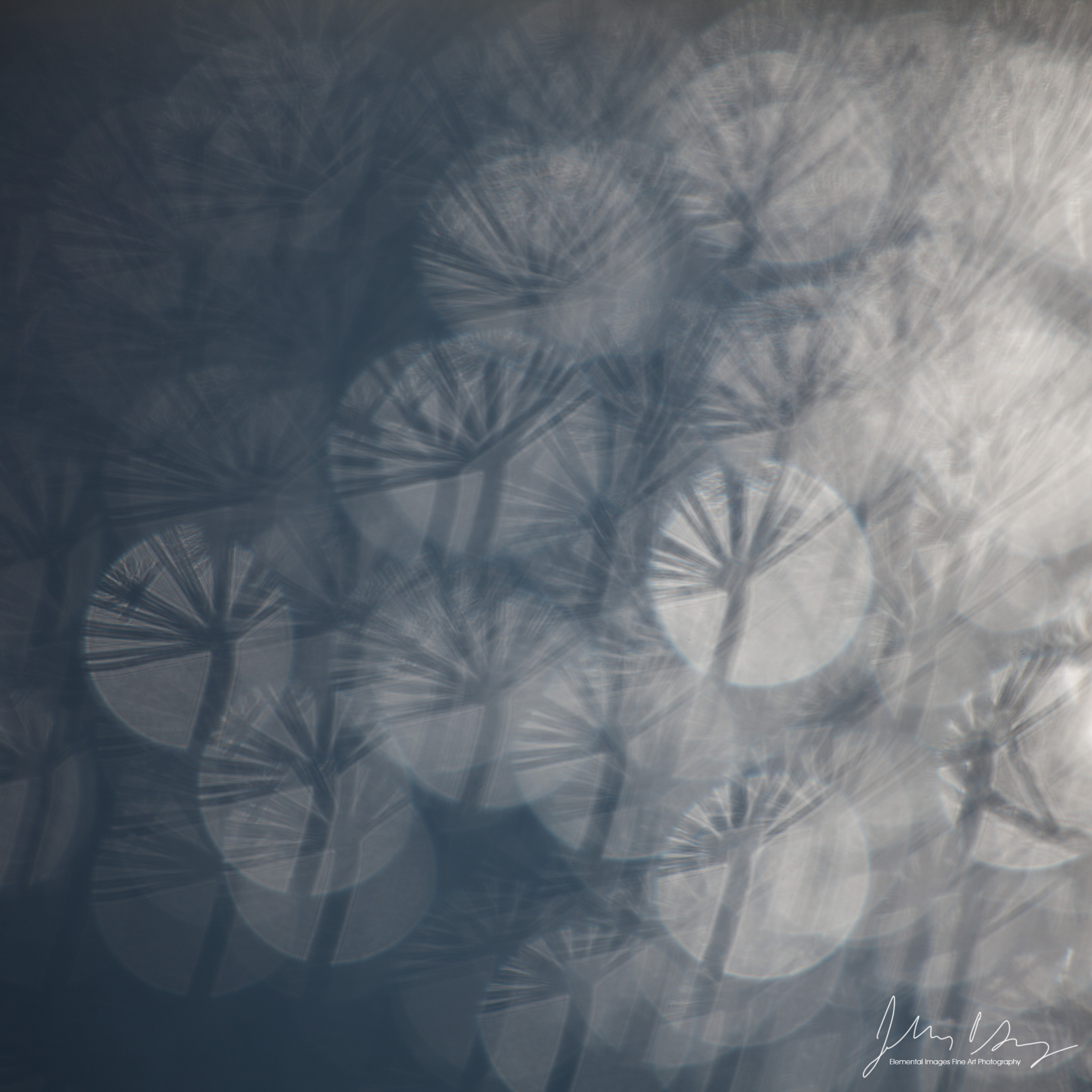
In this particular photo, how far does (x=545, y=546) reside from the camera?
0.96 meters

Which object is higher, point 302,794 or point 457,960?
point 302,794

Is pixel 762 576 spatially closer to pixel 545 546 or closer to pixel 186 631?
pixel 545 546

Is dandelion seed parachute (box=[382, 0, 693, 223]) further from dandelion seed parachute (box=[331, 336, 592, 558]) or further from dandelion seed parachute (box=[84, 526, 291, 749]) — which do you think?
dandelion seed parachute (box=[84, 526, 291, 749])

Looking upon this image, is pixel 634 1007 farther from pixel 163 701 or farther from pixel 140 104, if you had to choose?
pixel 140 104

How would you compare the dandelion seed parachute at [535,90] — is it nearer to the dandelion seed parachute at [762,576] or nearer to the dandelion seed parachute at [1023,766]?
the dandelion seed parachute at [762,576]

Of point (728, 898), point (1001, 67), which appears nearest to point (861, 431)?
point (1001, 67)

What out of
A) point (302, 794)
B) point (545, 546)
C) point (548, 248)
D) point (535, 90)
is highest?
point (535, 90)

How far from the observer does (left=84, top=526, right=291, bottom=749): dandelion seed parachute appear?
938 millimetres

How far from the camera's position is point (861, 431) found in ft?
3.25

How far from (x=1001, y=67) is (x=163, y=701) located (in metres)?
1.35
